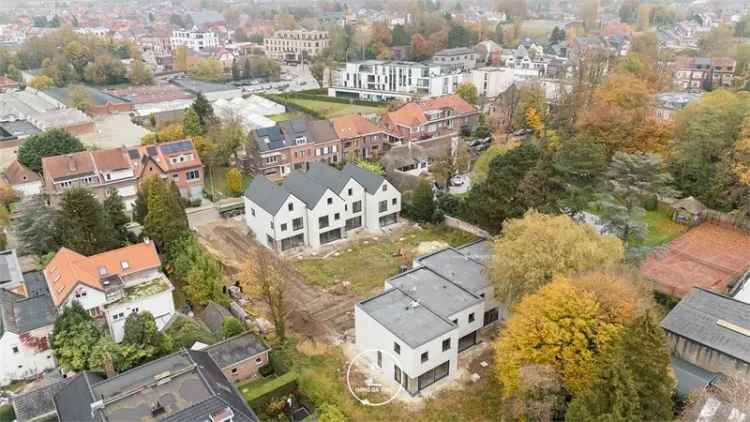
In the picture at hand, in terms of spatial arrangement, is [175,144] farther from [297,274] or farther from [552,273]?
[552,273]

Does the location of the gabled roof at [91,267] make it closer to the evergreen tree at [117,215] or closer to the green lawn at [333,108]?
the evergreen tree at [117,215]

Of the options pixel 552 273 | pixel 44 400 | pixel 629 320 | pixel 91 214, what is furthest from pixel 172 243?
pixel 629 320

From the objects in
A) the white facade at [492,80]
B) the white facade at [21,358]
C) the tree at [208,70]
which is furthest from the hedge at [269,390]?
the tree at [208,70]

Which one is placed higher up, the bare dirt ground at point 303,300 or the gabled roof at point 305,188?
the gabled roof at point 305,188

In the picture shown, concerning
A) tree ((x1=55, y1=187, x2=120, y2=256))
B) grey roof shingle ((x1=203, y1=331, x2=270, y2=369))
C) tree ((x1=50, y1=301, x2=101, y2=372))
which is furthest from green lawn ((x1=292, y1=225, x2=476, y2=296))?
tree ((x1=50, y1=301, x2=101, y2=372))

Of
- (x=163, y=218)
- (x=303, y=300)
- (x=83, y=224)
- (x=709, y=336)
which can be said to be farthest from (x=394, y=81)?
(x=709, y=336)
